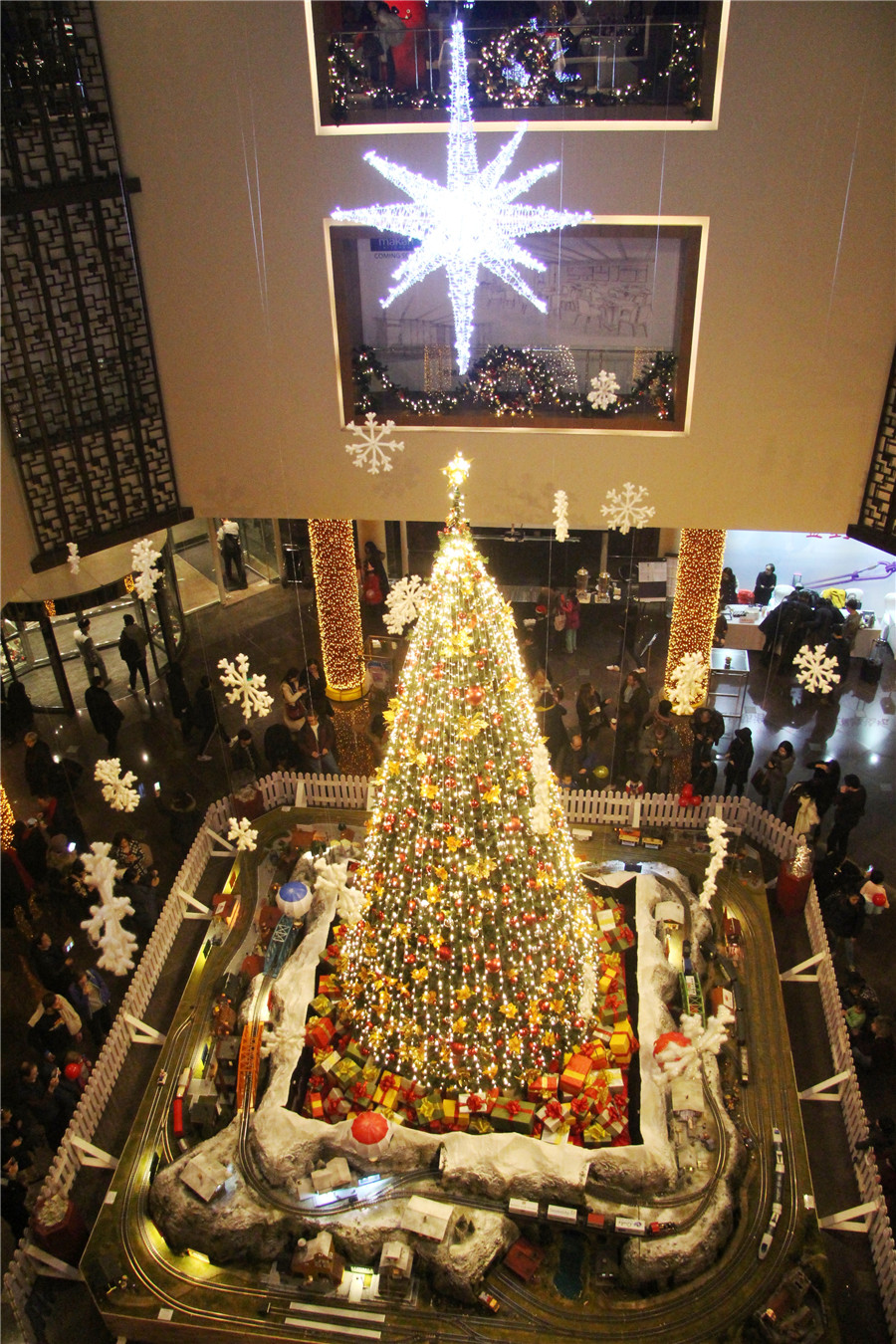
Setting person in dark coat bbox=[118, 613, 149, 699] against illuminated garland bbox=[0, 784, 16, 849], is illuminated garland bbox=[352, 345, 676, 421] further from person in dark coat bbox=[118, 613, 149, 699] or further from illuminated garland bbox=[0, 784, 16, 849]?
illuminated garland bbox=[0, 784, 16, 849]

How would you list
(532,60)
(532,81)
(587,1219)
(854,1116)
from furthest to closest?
(532,81) < (532,60) < (854,1116) < (587,1219)

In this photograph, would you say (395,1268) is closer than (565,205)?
Yes

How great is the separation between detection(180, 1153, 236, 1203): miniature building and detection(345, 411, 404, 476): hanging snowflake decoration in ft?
23.5

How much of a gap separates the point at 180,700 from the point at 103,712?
0.96 m

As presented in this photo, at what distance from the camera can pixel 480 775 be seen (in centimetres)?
694

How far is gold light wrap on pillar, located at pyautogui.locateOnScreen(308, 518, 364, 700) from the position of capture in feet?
41.3

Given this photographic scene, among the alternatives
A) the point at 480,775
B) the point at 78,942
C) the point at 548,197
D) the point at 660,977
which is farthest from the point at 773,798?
the point at 78,942

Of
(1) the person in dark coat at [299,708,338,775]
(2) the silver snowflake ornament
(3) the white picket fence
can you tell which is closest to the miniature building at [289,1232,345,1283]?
(3) the white picket fence

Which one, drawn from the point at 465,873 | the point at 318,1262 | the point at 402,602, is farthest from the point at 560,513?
the point at 318,1262

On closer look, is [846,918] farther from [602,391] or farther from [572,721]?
[602,391]

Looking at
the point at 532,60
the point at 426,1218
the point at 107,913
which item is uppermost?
the point at 532,60

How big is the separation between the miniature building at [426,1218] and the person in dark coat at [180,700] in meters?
7.06

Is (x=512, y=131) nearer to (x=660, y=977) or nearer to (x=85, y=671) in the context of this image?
(x=660, y=977)

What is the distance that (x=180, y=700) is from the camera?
12648 millimetres
